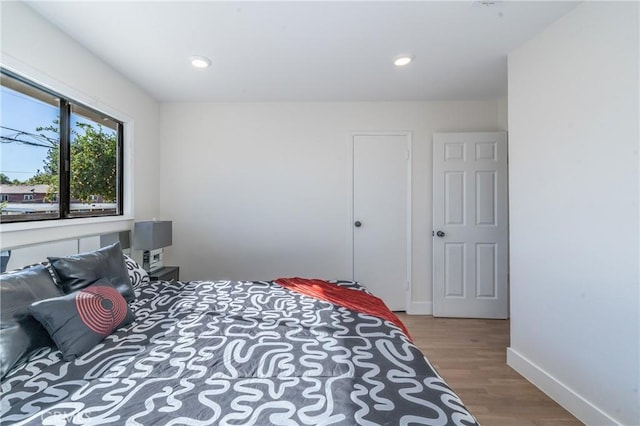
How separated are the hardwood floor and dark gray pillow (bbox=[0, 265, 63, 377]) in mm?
2259

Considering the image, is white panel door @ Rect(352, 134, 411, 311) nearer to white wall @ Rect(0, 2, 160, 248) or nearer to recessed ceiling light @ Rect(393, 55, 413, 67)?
recessed ceiling light @ Rect(393, 55, 413, 67)

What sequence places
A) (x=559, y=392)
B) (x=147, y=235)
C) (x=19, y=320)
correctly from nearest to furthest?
1. (x=19, y=320)
2. (x=559, y=392)
3. (x=147, y=235)

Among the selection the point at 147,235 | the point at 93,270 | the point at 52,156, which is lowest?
the point at 93,270

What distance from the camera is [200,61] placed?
229cm

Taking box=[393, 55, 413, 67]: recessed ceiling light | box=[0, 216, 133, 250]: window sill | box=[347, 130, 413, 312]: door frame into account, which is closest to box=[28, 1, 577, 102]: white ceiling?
box=[393, 55, 413, 67]: recessed ceiling light

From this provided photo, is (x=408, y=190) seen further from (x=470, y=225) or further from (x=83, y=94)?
(x=83, y=94)

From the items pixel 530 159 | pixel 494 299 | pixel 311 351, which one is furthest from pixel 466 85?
pixel 311 351

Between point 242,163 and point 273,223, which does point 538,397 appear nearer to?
point 273,223

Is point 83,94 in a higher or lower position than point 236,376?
higher

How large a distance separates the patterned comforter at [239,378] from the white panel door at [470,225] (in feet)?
6.62

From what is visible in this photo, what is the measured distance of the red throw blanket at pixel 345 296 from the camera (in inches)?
65.2

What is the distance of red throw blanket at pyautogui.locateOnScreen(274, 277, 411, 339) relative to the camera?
1.66m

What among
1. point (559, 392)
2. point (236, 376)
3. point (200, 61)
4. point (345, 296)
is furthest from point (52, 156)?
point (559, 392)

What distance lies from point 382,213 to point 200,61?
2354 millimetres
